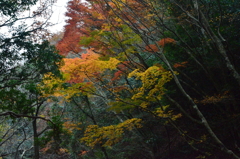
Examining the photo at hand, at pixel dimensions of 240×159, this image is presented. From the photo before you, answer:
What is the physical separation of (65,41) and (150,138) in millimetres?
6906

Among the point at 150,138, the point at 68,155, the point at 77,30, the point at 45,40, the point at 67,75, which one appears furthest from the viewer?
the point at 68,155

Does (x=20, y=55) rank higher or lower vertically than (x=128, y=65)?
higher

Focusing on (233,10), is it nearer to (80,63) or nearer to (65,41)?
(80,63)

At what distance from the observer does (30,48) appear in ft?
18.7

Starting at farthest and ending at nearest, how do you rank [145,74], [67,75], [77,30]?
[77,30], [67,75], [145,74]

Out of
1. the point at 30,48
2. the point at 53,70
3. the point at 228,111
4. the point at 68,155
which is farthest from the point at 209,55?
the point at 68,155

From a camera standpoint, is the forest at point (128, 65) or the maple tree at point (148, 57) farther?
the maple tree at point (148, 57)

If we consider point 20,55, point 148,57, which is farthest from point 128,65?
point 20,55

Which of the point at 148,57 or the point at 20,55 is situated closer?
the point at 20,55

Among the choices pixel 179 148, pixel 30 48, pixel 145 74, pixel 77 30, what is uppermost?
pixel 77 30

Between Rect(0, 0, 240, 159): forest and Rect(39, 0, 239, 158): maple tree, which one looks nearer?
Rect(0, 0, 240, 159): forest

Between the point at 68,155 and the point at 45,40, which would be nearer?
the point at 45,40

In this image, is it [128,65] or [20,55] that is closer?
[20,55]

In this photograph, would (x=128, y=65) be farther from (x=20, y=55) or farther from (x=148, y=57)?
(x=20, y=55)
